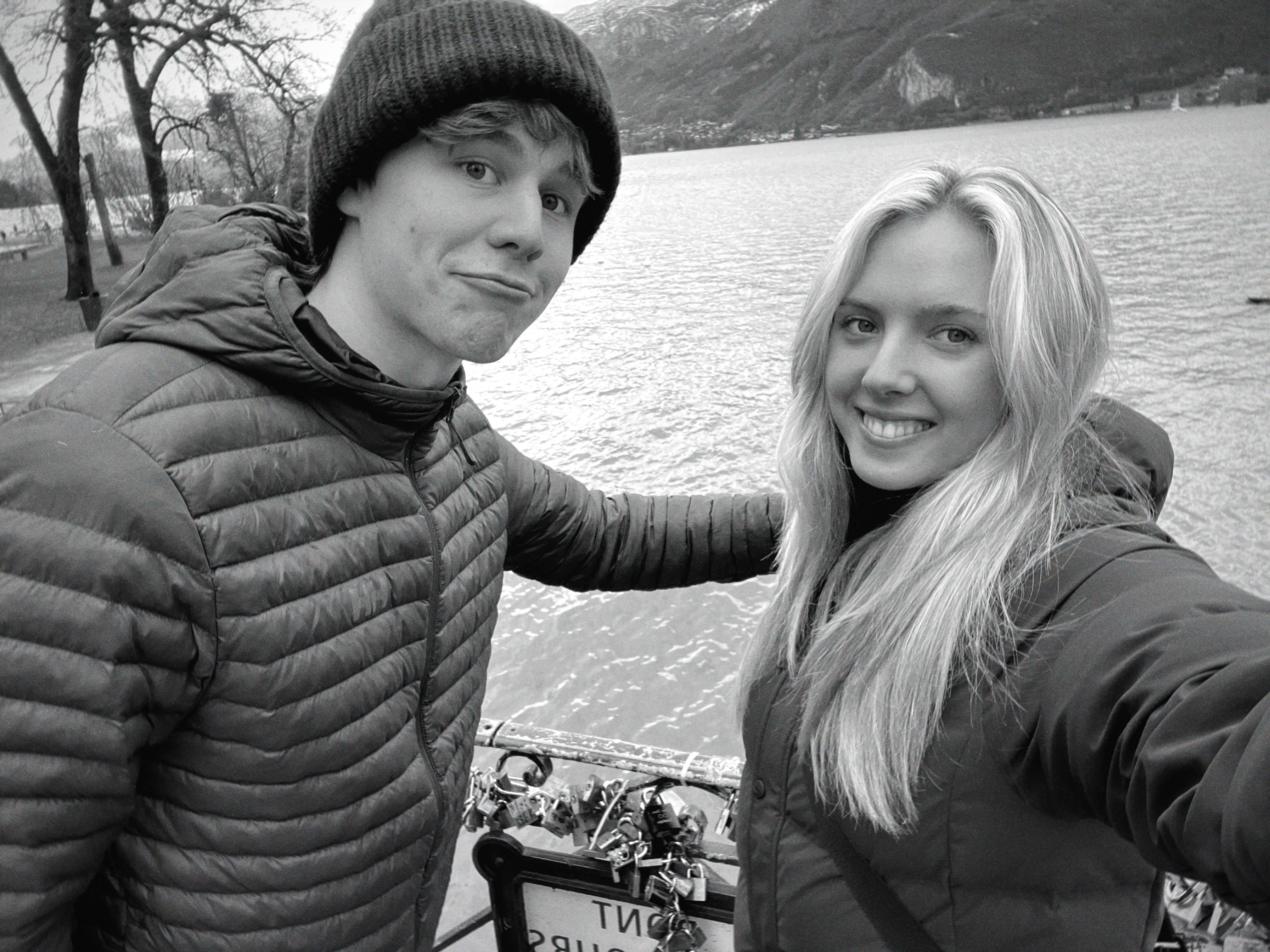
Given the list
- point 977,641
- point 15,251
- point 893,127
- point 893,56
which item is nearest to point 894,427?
point 977,641

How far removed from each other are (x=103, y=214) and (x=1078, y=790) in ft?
29.2

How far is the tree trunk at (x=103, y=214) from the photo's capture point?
23.9ft

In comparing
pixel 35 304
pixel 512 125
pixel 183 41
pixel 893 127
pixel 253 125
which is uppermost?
pixel 893 127

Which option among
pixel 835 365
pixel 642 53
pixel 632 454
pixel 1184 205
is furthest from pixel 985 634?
pixel 642 53

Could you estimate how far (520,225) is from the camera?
1348 mm

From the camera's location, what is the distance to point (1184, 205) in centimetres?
1539

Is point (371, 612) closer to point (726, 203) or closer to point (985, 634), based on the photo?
point (985, 634)

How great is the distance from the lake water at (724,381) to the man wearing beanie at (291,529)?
2.77 feet

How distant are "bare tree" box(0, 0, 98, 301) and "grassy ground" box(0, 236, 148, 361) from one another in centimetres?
68

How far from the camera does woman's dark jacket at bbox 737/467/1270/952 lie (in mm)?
820

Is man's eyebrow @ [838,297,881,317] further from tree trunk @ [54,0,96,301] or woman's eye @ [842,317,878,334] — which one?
tree trunk @ [54,0,96,301]

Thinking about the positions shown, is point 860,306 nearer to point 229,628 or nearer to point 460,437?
point 460,437

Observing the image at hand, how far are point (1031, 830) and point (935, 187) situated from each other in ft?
2.96

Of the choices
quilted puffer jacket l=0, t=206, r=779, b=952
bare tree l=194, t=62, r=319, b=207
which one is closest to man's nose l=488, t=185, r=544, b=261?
quilted puffer jacket l=0, t=206, r=779, b=952
